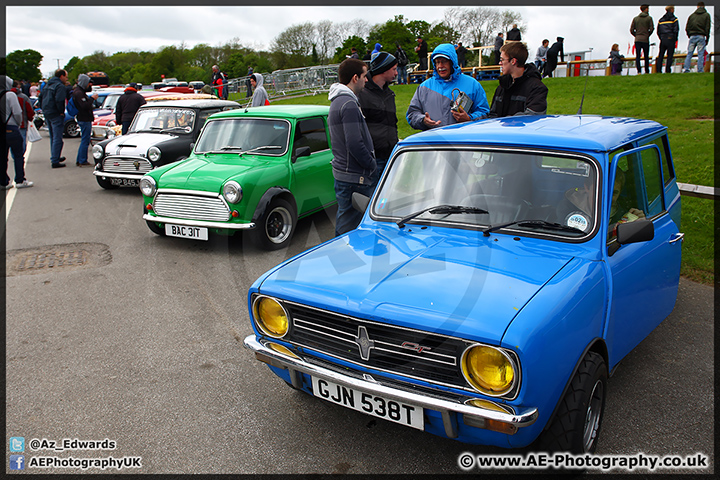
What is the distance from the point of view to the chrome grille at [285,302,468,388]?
2436mm

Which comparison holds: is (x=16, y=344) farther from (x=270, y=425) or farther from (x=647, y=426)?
(x=647, y=426)

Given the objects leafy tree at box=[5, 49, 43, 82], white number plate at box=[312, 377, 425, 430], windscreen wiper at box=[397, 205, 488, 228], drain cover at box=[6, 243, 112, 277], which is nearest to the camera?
white number plate at box=[312, 377, 425, 430]

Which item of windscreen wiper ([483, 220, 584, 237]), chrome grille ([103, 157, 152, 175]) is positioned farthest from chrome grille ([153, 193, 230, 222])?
windscreen wiper ([483, 220, 584, 237])

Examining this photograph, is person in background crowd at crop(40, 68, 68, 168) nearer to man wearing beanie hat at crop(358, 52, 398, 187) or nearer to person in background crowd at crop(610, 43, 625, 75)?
man wearing beanie hat at crop(358, 52, 398, 187)

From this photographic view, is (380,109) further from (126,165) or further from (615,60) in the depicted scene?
(615,60)

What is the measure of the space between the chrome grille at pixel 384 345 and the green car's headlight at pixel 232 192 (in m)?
3.69

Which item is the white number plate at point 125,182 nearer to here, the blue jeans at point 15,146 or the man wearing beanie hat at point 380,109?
the blue jeans at point 15,146

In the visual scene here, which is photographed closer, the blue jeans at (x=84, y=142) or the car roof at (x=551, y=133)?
the car roof at (x=551, y=133)

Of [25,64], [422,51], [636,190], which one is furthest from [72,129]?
[25,64]

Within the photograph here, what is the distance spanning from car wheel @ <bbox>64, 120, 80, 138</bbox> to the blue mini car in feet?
70.7

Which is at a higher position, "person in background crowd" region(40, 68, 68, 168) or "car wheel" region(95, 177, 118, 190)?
"person in background crowd" region(40, 68, 68, 168)

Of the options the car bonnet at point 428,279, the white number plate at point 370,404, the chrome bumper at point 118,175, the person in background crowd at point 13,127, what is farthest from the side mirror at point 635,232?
the person in background crowd at point 13,127

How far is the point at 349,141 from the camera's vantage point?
5.17 m

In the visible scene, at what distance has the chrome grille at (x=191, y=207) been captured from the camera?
6.43m
